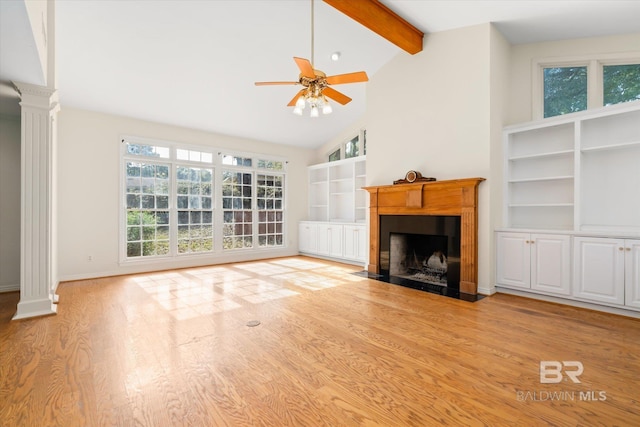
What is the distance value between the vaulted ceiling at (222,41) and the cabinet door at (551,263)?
280 cm

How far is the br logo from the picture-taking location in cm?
202

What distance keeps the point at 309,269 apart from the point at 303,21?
4226 mm

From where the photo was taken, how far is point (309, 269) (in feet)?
19.4

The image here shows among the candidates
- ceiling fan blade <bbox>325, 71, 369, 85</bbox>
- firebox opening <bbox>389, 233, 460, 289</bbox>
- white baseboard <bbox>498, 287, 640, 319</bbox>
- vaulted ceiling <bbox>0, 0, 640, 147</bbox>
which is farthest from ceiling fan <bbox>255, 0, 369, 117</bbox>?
white baseboard <bbox>498, 287, 640, 319</bbox>

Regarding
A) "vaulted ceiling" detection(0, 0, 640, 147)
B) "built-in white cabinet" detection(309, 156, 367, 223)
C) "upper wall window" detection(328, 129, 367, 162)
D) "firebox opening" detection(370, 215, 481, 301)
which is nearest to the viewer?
"vaulted ceiling" detection(0, 0, 640, 147)

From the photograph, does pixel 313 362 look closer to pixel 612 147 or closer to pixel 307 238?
pixel 612 147

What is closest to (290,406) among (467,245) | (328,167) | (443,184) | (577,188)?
(467,245)

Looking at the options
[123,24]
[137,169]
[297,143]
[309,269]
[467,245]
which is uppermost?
[123,24]

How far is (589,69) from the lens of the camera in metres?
4.07

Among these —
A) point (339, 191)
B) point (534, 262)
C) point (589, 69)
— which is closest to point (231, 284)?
point (339, 191)

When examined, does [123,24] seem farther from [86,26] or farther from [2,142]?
[2,142]

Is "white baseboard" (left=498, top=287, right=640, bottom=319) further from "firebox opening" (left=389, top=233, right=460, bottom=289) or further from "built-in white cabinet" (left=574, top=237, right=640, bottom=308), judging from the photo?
"firebox opening" (left=389, top=233, right=460, bottom=289)

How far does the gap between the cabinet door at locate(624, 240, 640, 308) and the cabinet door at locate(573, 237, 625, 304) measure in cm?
4

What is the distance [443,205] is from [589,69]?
2.69m
